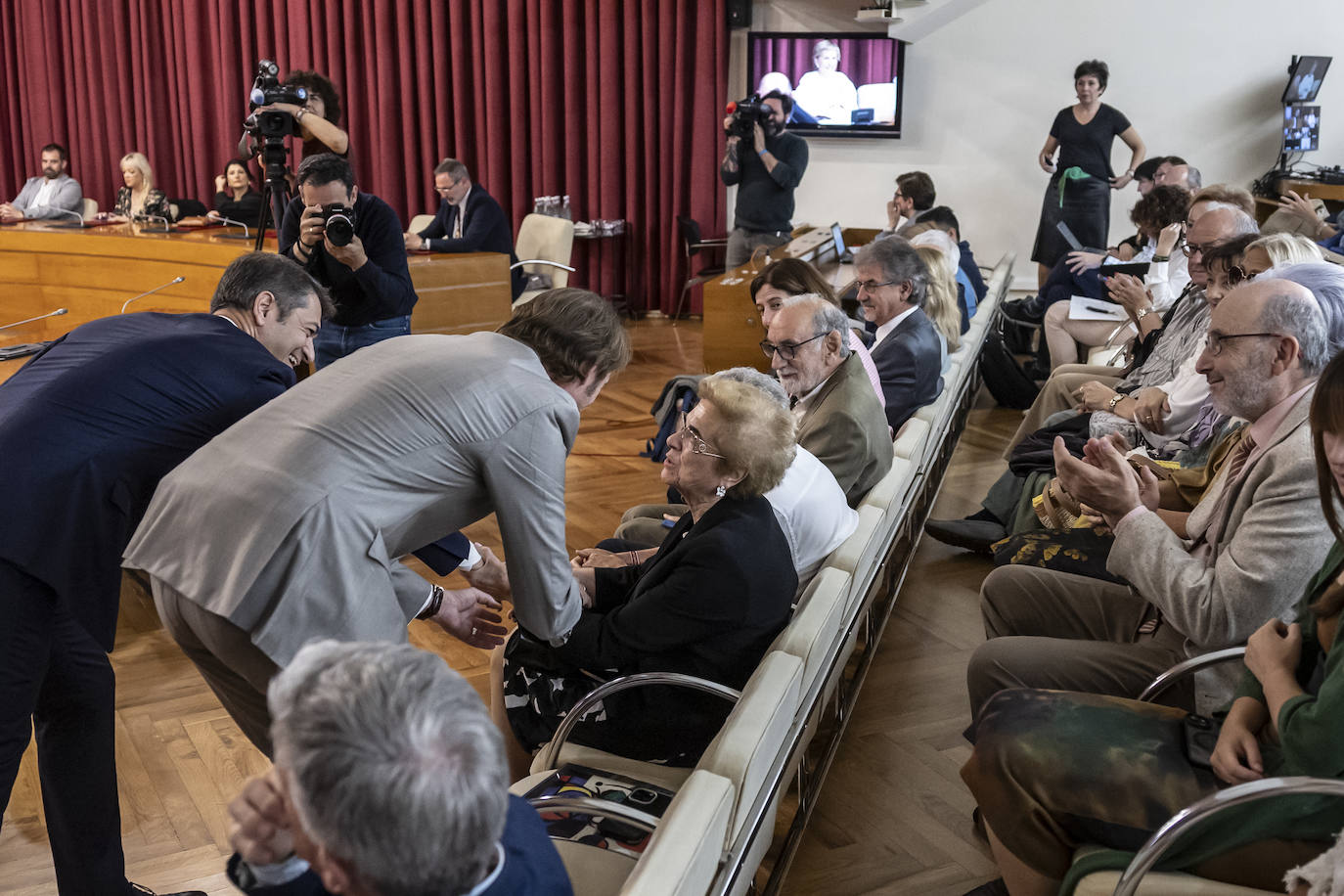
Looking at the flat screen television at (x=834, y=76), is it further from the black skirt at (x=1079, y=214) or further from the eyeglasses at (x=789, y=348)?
the eyeglasses at (x=789, y=348)

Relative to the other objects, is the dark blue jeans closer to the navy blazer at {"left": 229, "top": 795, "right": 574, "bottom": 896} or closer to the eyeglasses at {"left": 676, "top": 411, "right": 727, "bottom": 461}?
the eyeglasses at {"left": 676, "top": 411, "right": 727, "bottom": 461}

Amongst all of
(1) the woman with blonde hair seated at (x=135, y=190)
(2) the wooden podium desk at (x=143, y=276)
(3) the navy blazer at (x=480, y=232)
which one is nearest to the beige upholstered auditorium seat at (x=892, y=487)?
(2) the wooden podium desk at (x=143, y=276)

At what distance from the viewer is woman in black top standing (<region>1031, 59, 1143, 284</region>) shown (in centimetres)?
756

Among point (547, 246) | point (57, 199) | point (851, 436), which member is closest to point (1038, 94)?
point (547, 246)

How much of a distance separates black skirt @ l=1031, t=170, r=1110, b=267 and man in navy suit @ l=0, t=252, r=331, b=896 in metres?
6.62

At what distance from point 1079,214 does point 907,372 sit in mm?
4740

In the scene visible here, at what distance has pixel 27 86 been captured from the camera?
1024 centimetres

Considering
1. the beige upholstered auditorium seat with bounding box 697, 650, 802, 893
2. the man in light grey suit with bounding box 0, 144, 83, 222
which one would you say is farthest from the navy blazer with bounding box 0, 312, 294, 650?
the man in light grey suit with bounding box 0, 144, 83, 222

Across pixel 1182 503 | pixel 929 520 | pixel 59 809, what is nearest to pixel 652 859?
pixel 59 809

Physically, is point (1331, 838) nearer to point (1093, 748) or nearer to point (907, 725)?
point (1093, 748)

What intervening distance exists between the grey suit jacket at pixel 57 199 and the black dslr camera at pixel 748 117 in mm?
5013

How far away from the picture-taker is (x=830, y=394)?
2930 millimetres

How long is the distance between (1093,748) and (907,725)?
3.59 ft

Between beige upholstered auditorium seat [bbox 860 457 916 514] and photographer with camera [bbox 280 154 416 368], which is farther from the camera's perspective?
photographer with camera [bbox 280 154 416 368]
